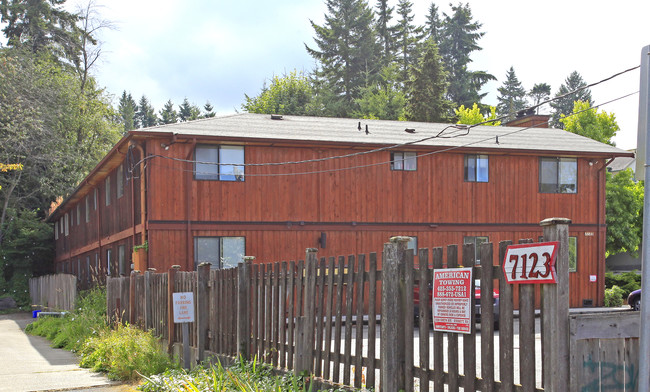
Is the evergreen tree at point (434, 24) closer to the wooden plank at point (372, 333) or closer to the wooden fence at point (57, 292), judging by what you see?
the wooden fence at point (57, 292)

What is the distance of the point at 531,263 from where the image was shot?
5.20m

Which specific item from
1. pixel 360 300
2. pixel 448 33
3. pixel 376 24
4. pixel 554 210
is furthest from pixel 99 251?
pixel 448 33

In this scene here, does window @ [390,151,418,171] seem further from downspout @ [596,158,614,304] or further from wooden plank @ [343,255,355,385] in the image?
wooden plank @ [343,255,355,385]

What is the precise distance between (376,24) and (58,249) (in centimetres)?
4184

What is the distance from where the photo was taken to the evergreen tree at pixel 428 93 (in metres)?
55.7

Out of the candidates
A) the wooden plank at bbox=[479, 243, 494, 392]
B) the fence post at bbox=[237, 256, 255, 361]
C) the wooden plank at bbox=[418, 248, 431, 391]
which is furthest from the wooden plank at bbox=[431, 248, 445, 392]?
the fence post at bbox=[237, 256, 255, 361]

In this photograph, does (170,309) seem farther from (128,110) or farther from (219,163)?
(128,110)

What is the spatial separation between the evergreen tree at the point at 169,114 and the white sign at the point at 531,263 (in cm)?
9967

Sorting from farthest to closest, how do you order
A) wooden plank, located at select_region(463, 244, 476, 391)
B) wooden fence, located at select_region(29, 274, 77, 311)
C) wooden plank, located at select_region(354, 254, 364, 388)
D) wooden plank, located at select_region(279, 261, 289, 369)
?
1. wooden fence, located at select_region(29, 274, 77, 311)
2. wooden plank, located at select_region(279, 261, 289, 369)
3. wooden plank, located at select_region(354, 254, 364, 388)
4. wooden plank, located at select_region(463, 244, 476, 391)

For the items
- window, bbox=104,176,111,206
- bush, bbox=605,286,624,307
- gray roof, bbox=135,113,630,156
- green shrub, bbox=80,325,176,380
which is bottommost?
bush, bbox=605,286,624,307

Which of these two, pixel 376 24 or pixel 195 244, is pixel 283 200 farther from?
pixel 376 24

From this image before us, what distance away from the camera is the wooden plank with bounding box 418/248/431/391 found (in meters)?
6.31

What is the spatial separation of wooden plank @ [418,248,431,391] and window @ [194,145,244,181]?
17377mm

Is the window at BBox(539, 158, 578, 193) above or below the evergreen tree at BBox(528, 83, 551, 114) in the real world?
below
